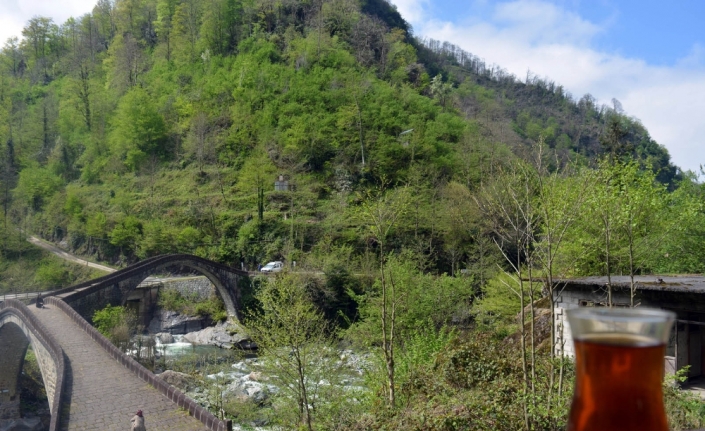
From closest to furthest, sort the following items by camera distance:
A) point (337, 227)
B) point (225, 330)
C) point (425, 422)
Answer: point (425, 422) → point (225, 330) → point (337, 227)

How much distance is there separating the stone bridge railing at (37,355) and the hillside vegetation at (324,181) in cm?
517

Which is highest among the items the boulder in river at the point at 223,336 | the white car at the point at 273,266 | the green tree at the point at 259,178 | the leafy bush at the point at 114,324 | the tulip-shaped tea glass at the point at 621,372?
the green tree at the point at 259,178

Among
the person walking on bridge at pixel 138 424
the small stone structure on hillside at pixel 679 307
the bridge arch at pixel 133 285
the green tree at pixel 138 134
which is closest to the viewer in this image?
the person walking on bridge at pixel 138 424

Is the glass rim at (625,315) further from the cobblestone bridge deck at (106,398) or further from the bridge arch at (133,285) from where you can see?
the bridge arch at (133,285)

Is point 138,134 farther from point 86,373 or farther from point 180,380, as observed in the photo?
point 86,373

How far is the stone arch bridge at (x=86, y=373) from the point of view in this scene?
35.0 feet

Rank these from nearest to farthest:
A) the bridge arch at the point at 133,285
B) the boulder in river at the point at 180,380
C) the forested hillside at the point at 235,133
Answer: the boulder in river at the point at 180,380
the bridge arch at the point at 133,285
the forested hillside at the point at 235,133

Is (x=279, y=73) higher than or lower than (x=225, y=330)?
higher

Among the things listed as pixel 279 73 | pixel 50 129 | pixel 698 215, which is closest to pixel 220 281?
pixel 698 215

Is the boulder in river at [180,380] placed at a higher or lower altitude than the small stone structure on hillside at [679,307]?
lower

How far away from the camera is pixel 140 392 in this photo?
12.2 metres

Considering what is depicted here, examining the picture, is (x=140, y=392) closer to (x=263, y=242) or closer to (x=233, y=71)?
(x=263, y=242)

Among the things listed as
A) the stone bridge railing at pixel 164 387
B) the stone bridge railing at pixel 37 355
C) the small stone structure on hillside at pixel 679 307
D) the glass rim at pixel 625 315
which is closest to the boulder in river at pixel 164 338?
the stone bridge railing at pixel 37 355

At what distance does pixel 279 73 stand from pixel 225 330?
33.4 meters
